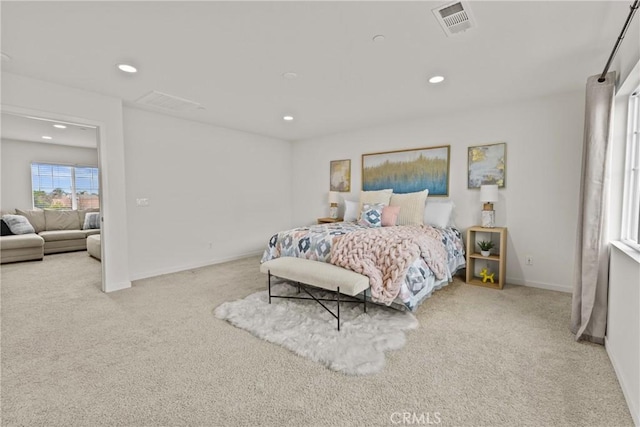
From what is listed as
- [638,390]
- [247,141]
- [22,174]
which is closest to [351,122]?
[247,141]

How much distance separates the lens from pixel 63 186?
6969 millimetres

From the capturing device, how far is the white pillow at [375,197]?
439 cm

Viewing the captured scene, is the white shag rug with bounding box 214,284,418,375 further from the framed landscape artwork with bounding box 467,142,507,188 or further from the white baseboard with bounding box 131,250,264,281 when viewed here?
the framed landscape artwork with bounding box 467,142,507,188

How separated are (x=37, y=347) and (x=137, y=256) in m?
1.88

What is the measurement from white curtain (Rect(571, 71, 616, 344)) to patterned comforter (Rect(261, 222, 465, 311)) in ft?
3.66

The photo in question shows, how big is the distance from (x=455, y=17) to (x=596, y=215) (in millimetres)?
1782

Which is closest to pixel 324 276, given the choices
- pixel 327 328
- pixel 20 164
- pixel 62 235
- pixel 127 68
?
pixel 327 328

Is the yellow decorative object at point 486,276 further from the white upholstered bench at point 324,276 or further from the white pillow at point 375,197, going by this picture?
the white upholstered bench at point 324,276

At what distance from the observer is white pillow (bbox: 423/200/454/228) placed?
12.9 feet

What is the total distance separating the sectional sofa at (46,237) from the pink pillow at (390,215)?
593cm

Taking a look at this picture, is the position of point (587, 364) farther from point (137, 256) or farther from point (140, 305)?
point (137, 256)

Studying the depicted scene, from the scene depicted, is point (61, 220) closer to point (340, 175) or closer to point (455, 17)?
point (340, 175)

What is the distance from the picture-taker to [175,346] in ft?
7.18

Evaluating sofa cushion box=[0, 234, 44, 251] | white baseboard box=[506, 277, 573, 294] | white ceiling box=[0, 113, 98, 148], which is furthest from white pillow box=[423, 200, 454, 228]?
sofa cushion box=[0, 234, 44, 251]
